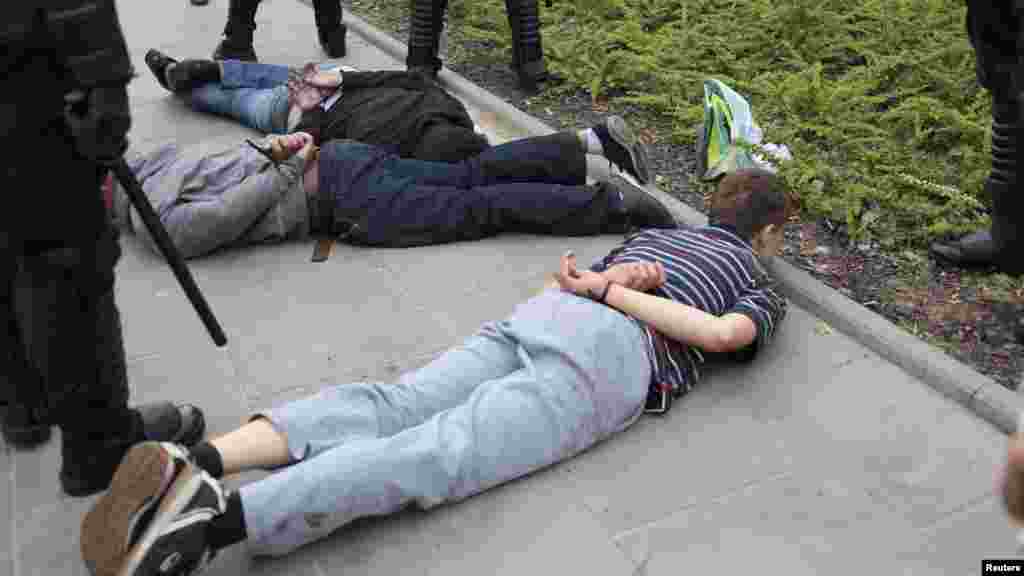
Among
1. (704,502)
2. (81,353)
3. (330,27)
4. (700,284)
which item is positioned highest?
(81,353)

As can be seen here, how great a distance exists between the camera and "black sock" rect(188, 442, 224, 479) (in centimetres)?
242

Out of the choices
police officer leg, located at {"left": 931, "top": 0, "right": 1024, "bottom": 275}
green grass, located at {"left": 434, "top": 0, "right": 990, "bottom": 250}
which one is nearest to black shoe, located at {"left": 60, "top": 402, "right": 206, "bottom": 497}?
police officer leg, located at {"left": 931, "top": 0, "right": 1024, "bottom": 275}

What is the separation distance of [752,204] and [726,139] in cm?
107

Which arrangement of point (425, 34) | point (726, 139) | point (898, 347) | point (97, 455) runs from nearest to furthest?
point (97, 455), point (898, 347), point (726, 139), point (425, 34)

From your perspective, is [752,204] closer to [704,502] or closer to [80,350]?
[704,502]

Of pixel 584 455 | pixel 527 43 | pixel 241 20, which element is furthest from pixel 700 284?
pixel 241 20

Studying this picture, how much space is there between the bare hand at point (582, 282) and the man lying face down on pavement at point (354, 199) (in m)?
1.05

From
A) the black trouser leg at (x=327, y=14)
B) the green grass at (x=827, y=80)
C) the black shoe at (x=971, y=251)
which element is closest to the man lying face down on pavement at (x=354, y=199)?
the green grass at (x=827, y=80)

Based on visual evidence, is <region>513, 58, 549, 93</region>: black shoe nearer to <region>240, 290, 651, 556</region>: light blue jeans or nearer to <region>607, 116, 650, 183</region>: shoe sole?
<region>607, 116, 650, 183</region>: shoe sole

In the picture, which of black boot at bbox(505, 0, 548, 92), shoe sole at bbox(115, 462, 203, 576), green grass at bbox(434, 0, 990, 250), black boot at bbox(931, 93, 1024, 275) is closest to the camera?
shoe sole at bbox(115, 462, 203, 576)

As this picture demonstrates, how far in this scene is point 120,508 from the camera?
215 centimetres

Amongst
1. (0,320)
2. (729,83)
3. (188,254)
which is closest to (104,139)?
(0,320)

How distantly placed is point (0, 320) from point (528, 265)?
76.6 inches

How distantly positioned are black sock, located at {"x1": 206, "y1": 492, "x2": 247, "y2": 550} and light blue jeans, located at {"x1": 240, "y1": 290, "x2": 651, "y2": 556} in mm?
17
